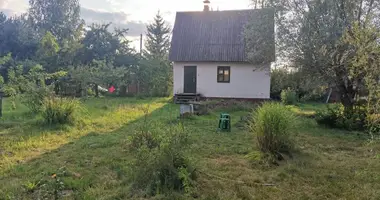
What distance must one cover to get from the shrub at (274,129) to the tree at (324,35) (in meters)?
4.00

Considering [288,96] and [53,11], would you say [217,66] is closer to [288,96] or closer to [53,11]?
[288,96]

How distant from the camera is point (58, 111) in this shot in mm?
8219

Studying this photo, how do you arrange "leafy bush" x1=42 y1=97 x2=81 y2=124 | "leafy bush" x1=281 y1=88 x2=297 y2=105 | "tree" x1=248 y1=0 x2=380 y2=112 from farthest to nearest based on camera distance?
"leafy bush" x1=281 y1=88 x2=297 y2=105, "tree" x1=248 y1=0 x2=380 y2=112, "leafy bush" x1=42 y1=97 x2=81 y2=124

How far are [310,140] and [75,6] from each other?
3421cm

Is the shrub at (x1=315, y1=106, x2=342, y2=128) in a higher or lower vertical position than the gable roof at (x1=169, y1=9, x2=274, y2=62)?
lower

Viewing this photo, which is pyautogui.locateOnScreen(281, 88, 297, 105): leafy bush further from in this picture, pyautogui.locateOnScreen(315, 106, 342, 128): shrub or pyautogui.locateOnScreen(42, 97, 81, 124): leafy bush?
pyautogui.locateOnScreen(42, 97, 81, 124): leafy bush

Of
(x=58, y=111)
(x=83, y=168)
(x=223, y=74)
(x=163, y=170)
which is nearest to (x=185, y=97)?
(x=223, y=74)

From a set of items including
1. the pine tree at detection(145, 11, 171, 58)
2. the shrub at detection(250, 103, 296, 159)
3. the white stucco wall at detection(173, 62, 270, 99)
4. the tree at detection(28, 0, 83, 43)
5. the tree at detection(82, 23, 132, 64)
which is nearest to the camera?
the shrub at detection(250, 103, 296, 159)

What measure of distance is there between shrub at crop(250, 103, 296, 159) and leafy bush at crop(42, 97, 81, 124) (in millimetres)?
5434

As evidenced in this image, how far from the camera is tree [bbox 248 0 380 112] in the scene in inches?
339

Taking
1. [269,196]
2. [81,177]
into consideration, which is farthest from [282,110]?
[81,177]

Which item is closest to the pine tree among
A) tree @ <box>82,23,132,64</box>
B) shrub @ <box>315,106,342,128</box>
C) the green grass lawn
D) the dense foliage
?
the dense foliage

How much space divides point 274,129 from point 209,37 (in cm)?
1263

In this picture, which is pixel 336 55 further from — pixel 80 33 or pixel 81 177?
pixel 80 33
